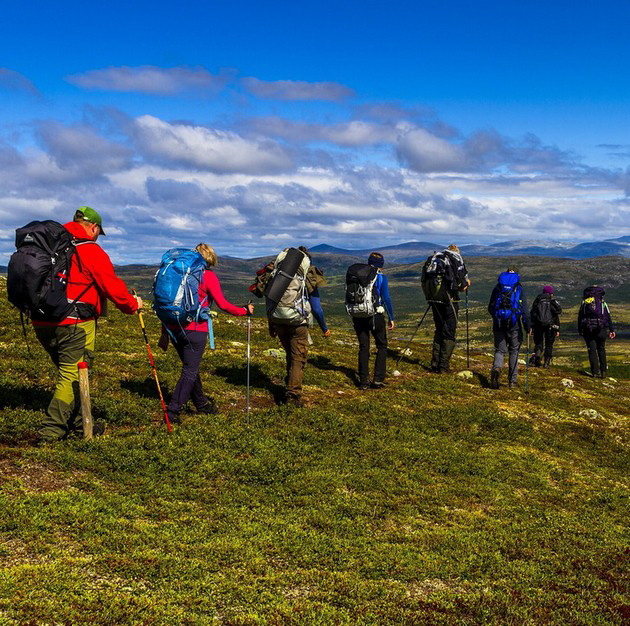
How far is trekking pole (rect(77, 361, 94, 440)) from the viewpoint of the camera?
1045 cm

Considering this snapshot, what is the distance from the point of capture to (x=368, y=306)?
18.2 meters

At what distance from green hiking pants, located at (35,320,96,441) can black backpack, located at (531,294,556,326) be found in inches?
989

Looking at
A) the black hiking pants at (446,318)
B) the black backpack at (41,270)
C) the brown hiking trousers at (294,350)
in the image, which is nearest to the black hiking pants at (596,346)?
the black hiking pants at (446,318)

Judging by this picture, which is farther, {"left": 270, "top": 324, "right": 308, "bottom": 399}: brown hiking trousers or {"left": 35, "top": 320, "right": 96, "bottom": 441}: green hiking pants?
{"left": 270, "top": 324, "right": 308, "bottom": 399}: brown hiking trousers

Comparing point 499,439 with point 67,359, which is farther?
point 499,439

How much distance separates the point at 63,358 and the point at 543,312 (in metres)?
26.1

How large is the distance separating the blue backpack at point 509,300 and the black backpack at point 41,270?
1619cm

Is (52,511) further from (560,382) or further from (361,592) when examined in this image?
(560,382)

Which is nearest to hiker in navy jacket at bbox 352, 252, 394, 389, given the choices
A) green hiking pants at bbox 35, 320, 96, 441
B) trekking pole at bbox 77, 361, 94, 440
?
trekking pole at bbox 77, 361, 94, 440

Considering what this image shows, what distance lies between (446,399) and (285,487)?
32.4 feet

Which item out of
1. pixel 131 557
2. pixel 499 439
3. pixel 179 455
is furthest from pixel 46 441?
pixel 499 439

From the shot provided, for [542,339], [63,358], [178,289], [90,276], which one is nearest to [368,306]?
[178,289]

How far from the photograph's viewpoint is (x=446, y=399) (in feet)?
61.2

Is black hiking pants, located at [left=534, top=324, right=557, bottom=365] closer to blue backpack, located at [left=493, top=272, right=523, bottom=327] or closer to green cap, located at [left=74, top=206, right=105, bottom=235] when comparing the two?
blue backpack, located at [left=493, top=272, right=523, bottom=327]
